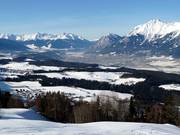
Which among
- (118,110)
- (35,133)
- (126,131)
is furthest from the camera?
(118,110)

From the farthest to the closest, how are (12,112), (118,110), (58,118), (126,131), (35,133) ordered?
(118,110) → (58,118) → (12,112) → (126,131) → (35,133)

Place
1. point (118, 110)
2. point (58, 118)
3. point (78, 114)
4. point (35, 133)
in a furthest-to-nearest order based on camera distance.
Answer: point (118, 110)
point (58, 118)
point (78, 114)
point (35, 133)

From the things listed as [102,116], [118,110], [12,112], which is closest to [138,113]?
[118,110]

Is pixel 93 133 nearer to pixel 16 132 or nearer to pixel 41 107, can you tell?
pixel 16 132

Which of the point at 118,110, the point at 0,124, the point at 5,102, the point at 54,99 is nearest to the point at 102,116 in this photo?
the point at 118,110

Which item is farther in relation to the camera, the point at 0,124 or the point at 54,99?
the point at 54,99

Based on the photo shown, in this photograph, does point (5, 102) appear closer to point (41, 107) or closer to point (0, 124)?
point (41, 107)

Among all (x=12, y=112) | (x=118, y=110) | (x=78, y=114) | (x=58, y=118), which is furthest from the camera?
(x=118, y=110)

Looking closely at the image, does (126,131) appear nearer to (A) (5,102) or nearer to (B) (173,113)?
(B) (173,113)

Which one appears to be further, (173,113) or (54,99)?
(54,99)
